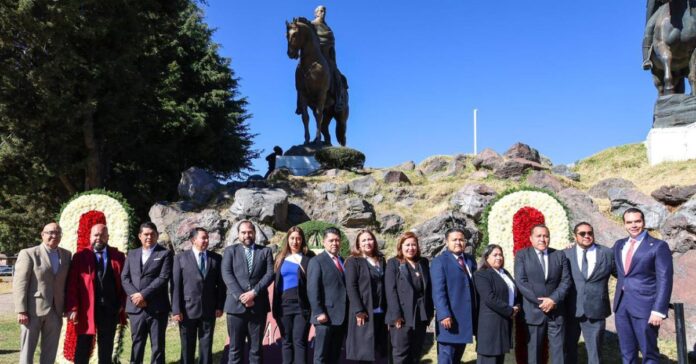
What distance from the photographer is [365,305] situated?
16.0 feet

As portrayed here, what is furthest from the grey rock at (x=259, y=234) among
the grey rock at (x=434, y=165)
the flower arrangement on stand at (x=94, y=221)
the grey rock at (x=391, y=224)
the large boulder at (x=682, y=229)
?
the large boulder at (x=682, y=229)

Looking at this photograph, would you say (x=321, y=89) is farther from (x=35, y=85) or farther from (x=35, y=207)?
(x=35, y=207)

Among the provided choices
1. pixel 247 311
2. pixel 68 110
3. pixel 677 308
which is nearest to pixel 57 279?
pixel 247 311

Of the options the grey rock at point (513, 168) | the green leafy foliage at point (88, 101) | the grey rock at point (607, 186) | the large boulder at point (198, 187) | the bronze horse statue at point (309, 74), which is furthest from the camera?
the bronze horse statue at point (309, 74)

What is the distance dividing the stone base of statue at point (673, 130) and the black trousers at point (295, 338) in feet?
36.8

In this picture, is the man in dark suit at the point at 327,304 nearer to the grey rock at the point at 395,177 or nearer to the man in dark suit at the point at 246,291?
the man in dark suit at the point at 246,291

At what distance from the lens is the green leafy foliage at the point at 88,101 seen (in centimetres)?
1048

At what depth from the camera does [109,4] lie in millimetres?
11383

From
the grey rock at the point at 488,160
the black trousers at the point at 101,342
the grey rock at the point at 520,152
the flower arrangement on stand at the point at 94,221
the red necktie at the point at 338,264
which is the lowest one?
the black trousers at the point at 101,342

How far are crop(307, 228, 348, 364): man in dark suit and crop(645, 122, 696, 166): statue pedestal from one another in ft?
35.8

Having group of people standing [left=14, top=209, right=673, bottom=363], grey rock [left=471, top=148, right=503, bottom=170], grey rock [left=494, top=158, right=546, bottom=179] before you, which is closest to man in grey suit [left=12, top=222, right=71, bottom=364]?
group of people standing [left=14, top=209, right=673, bottom=363]

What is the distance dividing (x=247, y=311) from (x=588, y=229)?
10.9 ft

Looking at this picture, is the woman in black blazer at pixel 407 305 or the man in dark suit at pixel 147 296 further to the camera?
the man in dark suit at pixel 147 296

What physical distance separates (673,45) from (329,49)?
343 inches
